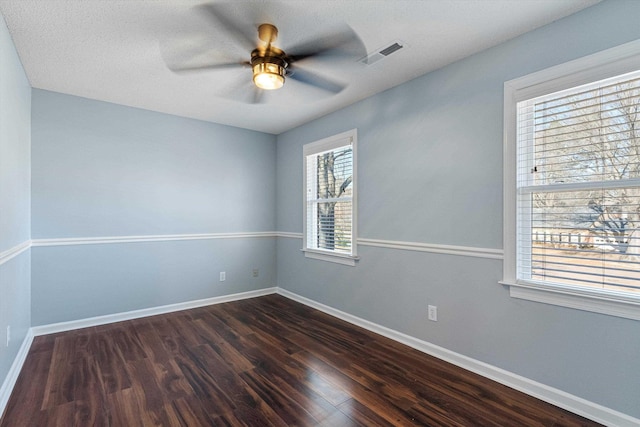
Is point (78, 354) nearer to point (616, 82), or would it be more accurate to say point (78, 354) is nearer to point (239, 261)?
point (239, 261)

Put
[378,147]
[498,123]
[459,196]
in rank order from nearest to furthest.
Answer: [498,123] < [459,196] < [378,147]

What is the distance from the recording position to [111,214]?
3492 millimetres

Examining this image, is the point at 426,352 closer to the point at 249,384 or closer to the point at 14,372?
the point at 249,384

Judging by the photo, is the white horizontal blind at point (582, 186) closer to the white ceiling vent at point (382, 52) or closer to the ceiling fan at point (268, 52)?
the white ceiling vent at point (382, 52)

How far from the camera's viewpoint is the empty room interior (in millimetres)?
1856

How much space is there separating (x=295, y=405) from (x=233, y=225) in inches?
113

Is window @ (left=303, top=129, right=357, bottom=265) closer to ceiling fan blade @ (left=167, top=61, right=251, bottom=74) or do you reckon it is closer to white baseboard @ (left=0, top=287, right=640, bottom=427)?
white baseboard @ (left=0, top=287, right=640, bottom=427)

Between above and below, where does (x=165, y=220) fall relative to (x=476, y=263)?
above

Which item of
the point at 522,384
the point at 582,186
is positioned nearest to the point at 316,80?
the point at 582,186

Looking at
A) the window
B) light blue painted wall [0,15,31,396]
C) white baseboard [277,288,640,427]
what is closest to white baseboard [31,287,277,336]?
light blue painted wall [0,15,31,396]

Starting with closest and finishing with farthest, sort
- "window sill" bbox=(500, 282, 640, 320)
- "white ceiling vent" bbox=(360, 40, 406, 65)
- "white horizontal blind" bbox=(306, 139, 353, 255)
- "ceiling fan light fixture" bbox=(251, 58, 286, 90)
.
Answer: "window sill" bbox=(500, 282, 640, 320) → "ceiling fan light fixture" bbox=(251, 58, 286, 90) → "white ceiling vent" bbox=(360, 40, 406, 65) → "white horizontal blind" bbox=(306, 139, 353, 255)

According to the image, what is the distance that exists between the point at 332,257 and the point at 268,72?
2296 millimetres

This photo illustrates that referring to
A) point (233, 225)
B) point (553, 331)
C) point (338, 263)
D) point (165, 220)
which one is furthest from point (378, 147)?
point (165, 220)

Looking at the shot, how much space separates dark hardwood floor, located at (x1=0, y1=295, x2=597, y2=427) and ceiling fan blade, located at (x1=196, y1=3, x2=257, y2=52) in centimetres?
248
